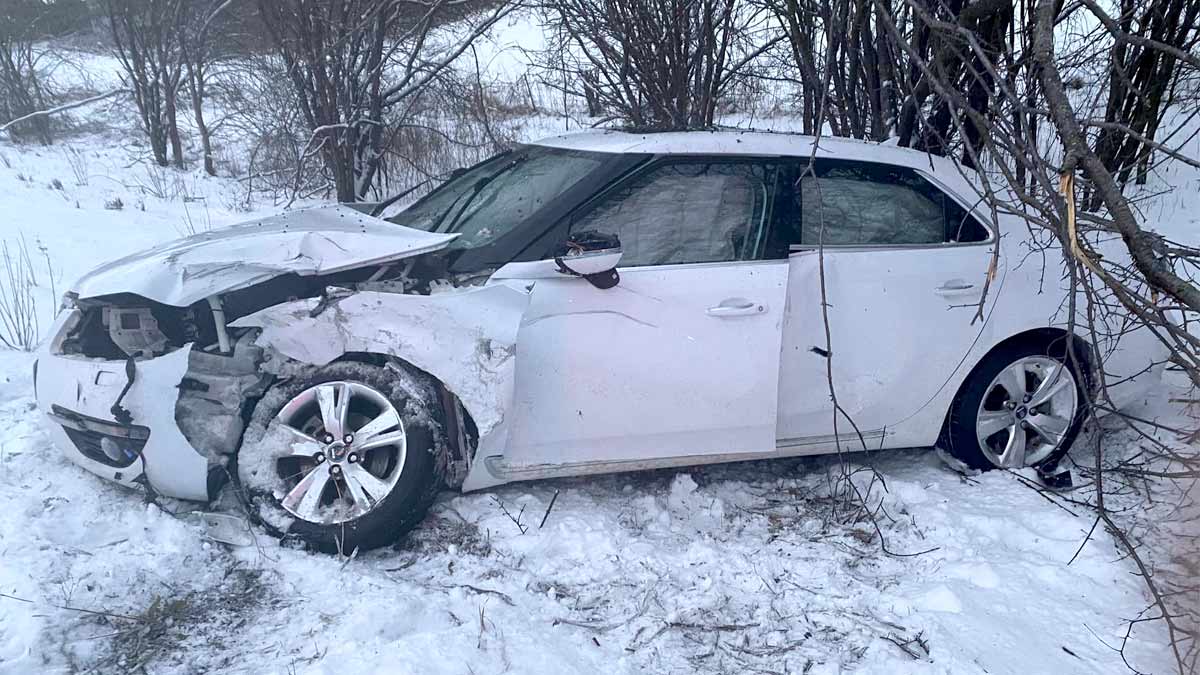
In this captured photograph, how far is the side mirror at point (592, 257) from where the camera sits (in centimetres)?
315

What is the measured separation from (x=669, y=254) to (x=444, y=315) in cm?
Result: 94

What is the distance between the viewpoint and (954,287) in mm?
3645

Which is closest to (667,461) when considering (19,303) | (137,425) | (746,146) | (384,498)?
(384,498)

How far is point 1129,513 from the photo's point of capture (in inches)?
139

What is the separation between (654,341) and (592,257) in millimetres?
432

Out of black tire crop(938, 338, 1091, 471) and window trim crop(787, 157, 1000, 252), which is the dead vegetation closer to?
window trim crop(787, 157, 1000, 252)

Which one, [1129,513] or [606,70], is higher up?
[606,70]

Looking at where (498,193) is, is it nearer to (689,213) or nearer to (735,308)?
(689,213)

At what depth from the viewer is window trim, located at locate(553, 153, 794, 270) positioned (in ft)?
11.2

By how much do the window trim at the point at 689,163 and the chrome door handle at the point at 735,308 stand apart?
0.18m

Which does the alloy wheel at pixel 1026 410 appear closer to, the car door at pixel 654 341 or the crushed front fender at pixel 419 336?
the car door at pixel 654 341

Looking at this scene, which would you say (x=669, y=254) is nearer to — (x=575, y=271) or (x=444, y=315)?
(x=575, y=271)

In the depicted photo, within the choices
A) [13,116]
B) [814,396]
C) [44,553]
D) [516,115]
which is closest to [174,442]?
[44,553]

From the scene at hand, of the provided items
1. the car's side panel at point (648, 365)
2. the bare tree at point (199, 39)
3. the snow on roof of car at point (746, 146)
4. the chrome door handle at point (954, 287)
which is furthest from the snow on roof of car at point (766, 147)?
the bare tree at point (199, 39)
